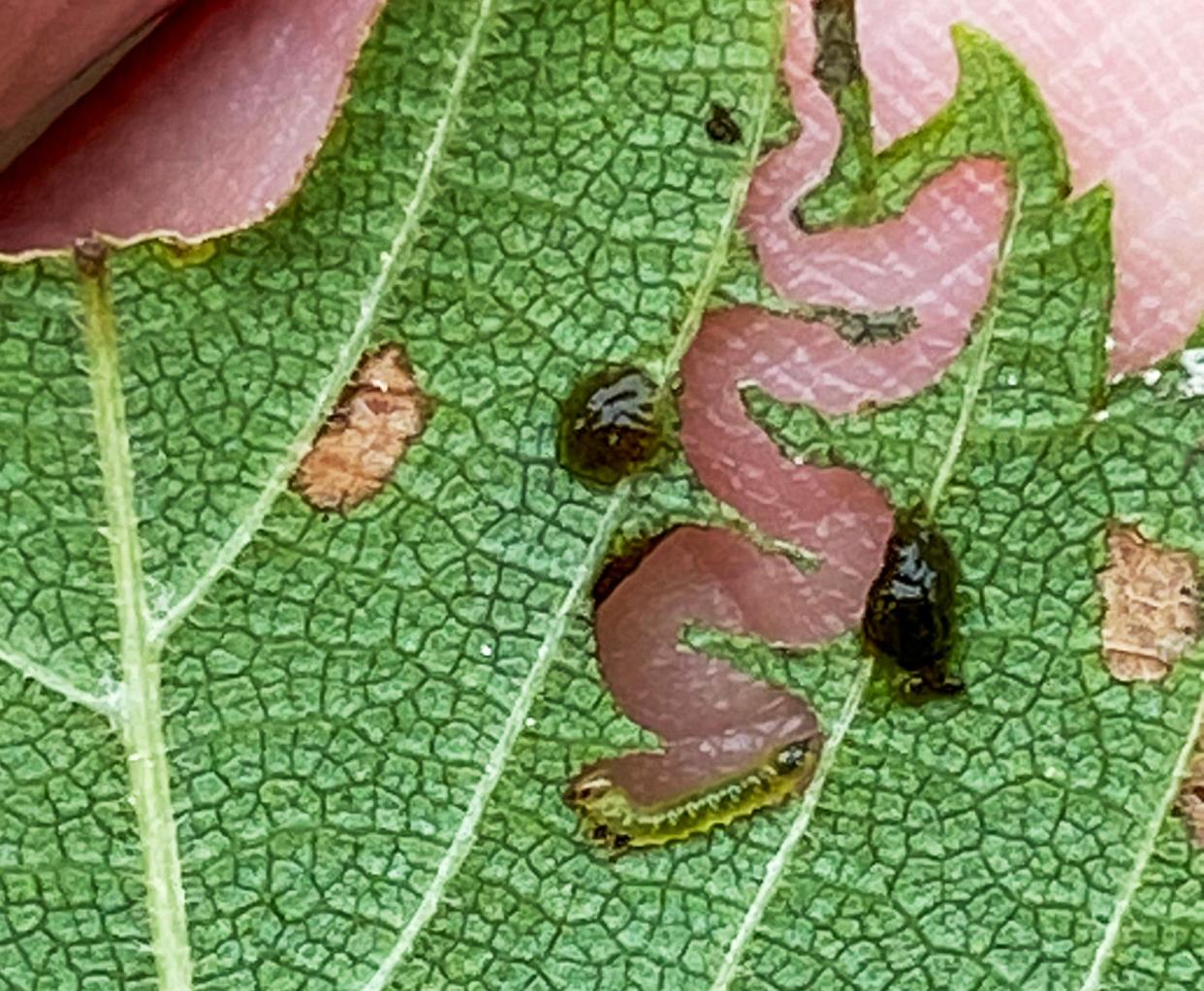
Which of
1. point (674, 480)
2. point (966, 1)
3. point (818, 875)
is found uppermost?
point (966, 1)

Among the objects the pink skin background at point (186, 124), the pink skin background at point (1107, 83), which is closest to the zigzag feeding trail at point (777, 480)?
the pink skin background at point (1107, 83)

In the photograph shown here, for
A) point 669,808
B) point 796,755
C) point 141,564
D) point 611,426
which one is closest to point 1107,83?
point 611,426

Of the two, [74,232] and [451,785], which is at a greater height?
[74,232]

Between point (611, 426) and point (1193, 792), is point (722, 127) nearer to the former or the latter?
point (611, 426)

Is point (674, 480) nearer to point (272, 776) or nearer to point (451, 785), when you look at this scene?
point (451, 785)

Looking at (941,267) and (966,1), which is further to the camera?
(966,1)

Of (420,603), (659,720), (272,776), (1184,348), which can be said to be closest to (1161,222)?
(1184,348)

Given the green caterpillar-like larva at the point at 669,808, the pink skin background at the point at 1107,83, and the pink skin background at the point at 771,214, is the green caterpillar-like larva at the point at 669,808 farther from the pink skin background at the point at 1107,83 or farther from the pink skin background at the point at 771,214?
the pink skin background at the point at 1107,83
